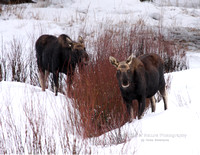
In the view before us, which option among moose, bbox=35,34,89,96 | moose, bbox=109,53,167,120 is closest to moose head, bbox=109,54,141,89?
moose, bbox=109,53,167,120

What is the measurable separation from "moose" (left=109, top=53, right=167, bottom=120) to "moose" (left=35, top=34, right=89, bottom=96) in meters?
1.19

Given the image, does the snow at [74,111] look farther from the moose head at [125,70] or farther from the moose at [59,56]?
the moose head at [125,70]

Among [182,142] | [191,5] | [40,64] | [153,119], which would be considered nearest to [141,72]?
[153,119]

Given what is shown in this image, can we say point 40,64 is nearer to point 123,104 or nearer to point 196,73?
point 123,104

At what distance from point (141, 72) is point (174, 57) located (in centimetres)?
603

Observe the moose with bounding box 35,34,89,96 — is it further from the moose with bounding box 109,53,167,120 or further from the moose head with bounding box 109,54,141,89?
the moose head with bounding box 109,54,141,89

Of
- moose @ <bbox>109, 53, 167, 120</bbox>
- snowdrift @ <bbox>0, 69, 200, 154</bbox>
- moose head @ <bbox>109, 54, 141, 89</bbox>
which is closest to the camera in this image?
snowdrift @ <bbox>0, 69, 200, 154</bbox>

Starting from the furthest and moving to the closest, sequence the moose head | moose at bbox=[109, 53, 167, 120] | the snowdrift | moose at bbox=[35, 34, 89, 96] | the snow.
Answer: moose at bbox=[35, 34, 89, 96]
moose at bbox=[109, 53, 167, 120]
the moose head
the snow
the snowdrift

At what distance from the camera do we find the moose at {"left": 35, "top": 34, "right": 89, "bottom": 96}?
626 cm

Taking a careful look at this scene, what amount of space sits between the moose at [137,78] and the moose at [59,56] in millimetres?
1185

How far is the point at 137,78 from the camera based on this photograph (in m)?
4.91

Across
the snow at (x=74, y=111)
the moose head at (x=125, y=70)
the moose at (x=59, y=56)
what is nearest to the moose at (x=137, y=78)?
the moose head at (x=125, y=70)

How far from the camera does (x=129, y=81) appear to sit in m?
4.77

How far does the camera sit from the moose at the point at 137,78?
183 inches
